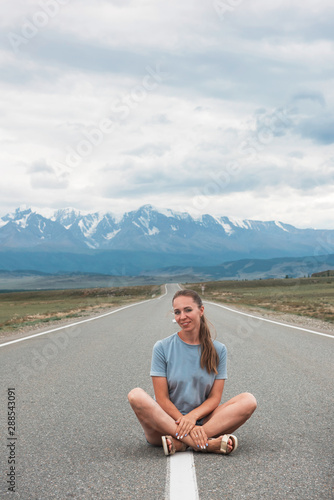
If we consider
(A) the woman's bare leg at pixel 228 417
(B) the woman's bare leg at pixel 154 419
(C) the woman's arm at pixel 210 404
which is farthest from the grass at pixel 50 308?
(A) the woman's bare leg at pixel 228 417

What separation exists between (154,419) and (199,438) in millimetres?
456

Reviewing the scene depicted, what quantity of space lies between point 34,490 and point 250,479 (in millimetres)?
1673

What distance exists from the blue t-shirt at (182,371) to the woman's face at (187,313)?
8.0 inches

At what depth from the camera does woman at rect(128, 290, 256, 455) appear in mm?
4652

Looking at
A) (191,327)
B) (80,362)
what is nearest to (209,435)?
(191,327)

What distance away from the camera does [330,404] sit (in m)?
6.43

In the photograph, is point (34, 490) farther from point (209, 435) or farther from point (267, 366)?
point (267, 366)

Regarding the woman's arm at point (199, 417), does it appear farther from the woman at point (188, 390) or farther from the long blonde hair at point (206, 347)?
the long blonde hair at point (206, 347)

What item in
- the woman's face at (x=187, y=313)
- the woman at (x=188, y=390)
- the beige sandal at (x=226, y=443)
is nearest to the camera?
the beige sandal at (x=226, y=443)

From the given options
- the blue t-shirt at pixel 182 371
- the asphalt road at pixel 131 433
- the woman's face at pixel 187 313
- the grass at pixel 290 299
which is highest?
the woman's face at pixel 187 313

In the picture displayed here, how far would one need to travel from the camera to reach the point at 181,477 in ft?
12.9

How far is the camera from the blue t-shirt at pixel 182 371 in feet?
15.8

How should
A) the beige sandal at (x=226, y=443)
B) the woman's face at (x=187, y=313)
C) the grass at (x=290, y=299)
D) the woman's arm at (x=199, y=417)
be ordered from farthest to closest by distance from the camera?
the grass at (x=290, y=299) → the woman's face at (x=187, y=313) → the woman's arm at (x=199, y=417) → the beige sandal at (x=226, y=443)

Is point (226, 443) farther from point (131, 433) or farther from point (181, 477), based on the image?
point (131, 433)
